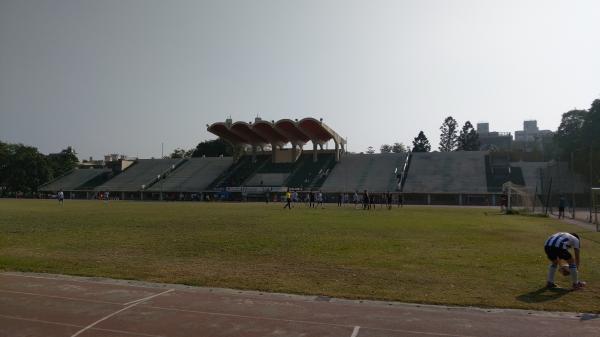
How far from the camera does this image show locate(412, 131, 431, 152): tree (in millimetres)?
126312

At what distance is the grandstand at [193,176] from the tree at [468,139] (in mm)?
65009

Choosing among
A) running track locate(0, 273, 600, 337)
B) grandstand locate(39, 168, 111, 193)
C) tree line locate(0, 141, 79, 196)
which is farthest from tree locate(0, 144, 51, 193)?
running track locate(0, 273, 600, 337)

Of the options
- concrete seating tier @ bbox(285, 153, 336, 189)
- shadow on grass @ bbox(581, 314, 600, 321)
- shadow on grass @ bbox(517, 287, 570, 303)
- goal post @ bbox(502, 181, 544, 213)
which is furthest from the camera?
concrete seating tier @ bbox(285, 153, 336, 189)

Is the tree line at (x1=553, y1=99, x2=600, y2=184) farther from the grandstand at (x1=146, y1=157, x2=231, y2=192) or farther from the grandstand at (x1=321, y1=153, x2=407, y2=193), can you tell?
the grandstand at (x1=146, y1=157, x2=231, y2=192)

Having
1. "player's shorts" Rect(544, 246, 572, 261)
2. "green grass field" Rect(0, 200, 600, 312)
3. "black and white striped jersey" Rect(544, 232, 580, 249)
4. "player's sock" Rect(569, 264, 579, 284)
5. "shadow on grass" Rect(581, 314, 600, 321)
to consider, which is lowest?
"shadow on grass" Rect(581, 314, 600, 321)

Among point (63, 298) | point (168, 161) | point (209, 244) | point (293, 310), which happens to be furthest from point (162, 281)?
point (168, 161)

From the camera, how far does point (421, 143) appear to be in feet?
418

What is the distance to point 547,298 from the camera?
28.8 ft

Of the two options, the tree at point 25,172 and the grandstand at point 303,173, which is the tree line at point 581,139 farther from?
the tree at point 25,172

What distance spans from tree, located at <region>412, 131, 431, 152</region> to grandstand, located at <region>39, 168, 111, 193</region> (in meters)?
78.7

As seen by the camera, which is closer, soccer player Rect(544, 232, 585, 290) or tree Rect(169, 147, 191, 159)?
soccer player Rect(544, 232, 585, 290)

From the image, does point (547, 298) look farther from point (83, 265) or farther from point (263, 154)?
point (263, 154)

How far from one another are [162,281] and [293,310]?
3.66m

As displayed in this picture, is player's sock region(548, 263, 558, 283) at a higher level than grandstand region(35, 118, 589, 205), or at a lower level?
lower
